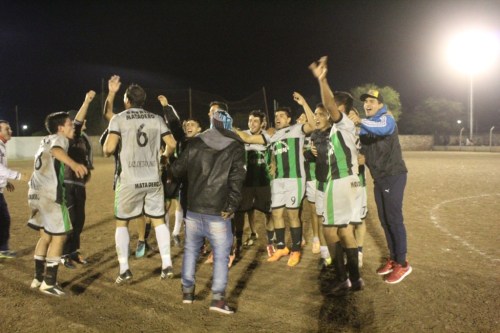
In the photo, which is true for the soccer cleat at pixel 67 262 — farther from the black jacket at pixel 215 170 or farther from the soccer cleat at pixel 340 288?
the soccer cleat at pixel 340 288

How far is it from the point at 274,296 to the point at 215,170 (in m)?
1.57

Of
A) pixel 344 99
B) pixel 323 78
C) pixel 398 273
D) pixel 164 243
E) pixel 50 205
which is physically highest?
pixel 323 78

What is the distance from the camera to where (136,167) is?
17.3 feet

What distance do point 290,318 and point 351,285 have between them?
1121 mm

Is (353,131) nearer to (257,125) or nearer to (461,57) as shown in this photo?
(257,125)

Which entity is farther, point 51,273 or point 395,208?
point 395,208

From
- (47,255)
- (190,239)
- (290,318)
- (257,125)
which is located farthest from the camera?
(257,125)

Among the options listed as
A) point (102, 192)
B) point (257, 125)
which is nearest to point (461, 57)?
point (102, 192)

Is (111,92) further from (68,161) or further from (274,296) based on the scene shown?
(274,296)

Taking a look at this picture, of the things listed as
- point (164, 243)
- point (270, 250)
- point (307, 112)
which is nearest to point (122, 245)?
point (164, 243)

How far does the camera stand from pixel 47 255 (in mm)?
5062

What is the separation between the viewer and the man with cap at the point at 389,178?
5.50m

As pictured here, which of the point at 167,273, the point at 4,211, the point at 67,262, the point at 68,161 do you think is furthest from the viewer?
the point at 4,211

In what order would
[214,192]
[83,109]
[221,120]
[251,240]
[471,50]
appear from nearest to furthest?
[214,192], [221,120], [83,109], [251,240], [471,50]
